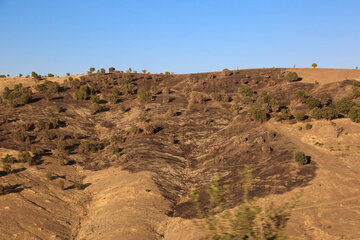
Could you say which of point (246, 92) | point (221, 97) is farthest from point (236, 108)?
point (246, 92)

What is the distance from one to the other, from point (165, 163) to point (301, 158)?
44.6 feet

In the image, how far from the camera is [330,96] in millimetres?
40125

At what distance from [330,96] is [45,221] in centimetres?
3997

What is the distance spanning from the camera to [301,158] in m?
24.0

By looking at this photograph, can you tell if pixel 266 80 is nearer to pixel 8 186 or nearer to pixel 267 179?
pixel 267 179

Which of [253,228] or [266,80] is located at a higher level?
[266,80]

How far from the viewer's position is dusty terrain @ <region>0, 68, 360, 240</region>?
18.4 meters

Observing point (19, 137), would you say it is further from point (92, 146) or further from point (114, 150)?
point (114, 150)

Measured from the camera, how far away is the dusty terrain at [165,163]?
18.4 m

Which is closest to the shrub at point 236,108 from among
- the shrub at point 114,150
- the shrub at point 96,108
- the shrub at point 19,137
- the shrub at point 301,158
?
the shrub at point 301,158

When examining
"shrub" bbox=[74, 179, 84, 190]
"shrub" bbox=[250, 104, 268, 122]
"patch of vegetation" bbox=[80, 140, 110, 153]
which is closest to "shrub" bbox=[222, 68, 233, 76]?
"shrub" bbox=[250, 104, 268, 122]

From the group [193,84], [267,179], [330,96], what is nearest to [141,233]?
[267,179]

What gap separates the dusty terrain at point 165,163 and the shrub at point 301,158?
453 millimetres

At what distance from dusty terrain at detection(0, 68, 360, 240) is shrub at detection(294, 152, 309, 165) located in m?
0.45
